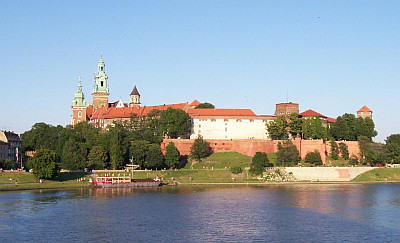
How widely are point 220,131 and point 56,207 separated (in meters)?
60.7

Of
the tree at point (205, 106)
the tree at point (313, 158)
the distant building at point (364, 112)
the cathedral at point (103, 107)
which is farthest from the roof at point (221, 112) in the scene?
the distant building at point (364, 112)

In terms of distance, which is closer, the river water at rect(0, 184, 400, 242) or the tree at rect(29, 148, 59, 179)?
the river water at rect(0, 184, 400, 242)

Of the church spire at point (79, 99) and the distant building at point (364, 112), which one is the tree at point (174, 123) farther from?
the distant building at point (364, 112)

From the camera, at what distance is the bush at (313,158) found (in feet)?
291

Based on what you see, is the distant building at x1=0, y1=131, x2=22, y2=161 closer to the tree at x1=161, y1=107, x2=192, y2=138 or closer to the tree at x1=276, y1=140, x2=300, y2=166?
the tree at x1=161, y1=107, x2=192, y2=138

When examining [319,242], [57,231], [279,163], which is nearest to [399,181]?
[279,163]

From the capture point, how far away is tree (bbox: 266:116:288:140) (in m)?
100

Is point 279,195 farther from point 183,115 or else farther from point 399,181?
point 183,115

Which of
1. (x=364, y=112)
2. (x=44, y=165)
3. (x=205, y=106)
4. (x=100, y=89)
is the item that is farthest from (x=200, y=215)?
(x=100, y=89)

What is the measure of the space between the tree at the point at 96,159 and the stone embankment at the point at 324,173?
27394mm

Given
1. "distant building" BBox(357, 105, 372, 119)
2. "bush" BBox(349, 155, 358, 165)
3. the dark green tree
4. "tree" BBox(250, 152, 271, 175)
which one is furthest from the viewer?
"distant building" BBox(357, 105, 372, 119)

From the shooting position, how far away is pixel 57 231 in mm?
39469

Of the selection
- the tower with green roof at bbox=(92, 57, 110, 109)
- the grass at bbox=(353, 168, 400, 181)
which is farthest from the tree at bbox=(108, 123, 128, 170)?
the tower with green roof at bbox=(92, 57, 110, 109)

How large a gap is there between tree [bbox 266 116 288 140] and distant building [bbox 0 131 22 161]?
45.2 meters
